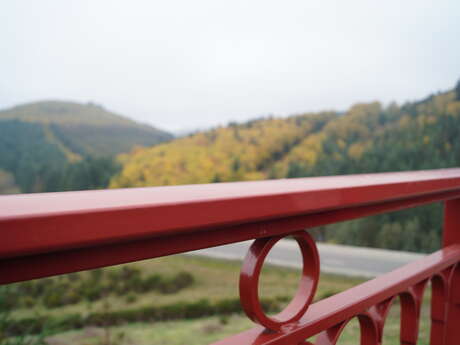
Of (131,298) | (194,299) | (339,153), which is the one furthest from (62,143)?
(194,299)

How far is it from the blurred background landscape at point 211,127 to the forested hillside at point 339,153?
0.13m

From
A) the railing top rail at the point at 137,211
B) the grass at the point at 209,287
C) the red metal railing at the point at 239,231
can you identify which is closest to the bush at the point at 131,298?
the grass at the point at 209,287

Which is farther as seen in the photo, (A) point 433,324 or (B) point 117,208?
(A) point 433,324

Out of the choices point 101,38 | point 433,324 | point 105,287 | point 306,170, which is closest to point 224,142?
point 306,170

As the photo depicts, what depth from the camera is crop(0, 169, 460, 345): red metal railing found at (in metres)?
0.32

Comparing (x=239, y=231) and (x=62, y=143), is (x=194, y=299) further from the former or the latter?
(x=62, y=143)

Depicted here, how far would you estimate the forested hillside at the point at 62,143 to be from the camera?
31.0m

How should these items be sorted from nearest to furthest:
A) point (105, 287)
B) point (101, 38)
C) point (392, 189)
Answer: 1. point (392, 189)
2. point (105, 287)
3. point (101, 38)

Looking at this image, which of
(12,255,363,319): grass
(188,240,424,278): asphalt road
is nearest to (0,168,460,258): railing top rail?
(12,255,363,319): grass

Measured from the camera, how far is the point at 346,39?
45.4 m

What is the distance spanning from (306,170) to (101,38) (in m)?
43.2

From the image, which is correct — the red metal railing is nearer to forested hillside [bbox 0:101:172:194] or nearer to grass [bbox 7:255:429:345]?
grass [bbox 7:255:429:345]

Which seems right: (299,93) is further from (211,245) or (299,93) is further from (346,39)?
(211,245)

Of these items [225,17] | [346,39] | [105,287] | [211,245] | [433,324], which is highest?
[225,17]
